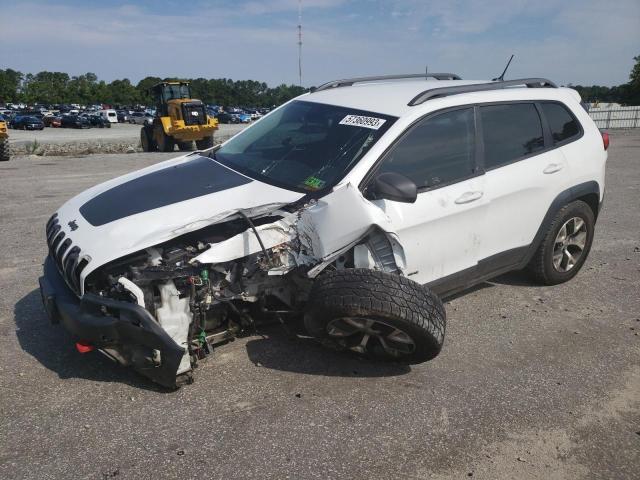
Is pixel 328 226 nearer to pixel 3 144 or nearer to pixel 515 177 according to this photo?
pixel 515 177

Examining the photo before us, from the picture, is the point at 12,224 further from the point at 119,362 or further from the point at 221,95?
the point at 221,95

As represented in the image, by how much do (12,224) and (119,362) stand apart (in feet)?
17.1

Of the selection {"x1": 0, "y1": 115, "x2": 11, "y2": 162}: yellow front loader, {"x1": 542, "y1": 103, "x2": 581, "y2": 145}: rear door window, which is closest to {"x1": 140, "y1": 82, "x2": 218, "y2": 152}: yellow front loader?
{"x1": 0, "y1": 115, "x2": 11, "y2": 162}: yellow front loader

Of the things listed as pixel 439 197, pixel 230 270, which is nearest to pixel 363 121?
pixel 439 197

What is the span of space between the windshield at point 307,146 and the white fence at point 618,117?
26803 millimetres

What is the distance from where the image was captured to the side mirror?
3146 mm

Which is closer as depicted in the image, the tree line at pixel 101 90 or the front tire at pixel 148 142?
the front tire at pixel 148 142

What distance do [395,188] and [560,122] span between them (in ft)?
7.50

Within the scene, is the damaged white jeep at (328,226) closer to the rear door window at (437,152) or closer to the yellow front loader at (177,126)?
the rear door window at (437,152)

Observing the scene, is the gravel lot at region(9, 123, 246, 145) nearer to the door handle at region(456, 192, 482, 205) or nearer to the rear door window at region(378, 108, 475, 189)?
the rear door window at region(378, 108, 475, 189)

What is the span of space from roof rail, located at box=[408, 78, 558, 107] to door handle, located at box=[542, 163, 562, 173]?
2.41 feet

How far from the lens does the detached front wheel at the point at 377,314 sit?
9.78ft

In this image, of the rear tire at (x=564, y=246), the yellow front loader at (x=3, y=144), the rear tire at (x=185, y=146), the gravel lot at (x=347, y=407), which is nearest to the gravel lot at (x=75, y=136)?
the rear tire at (x=185, y=146)

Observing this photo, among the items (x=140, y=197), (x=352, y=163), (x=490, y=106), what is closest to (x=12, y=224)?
(x=140, y=197)
